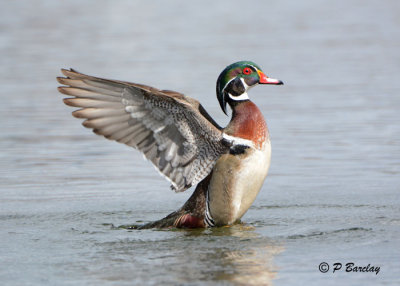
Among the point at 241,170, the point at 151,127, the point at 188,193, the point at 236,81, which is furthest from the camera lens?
the point at 188,193

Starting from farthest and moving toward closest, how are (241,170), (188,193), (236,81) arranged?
1. (188,193)
2. (236,81)
3. (241,170)

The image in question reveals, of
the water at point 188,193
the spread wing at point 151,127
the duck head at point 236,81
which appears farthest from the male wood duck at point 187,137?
the water at point 188,193

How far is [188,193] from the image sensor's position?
952cm

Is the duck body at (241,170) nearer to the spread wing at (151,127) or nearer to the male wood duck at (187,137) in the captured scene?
the male wood duck at (187,137)

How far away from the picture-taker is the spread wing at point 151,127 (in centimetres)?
744

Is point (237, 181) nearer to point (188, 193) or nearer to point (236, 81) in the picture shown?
point (236, 81)

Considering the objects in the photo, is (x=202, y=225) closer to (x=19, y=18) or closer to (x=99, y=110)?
(x=99, y=110)

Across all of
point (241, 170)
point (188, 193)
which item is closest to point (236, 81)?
point (241, 170)

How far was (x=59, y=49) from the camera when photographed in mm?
19297

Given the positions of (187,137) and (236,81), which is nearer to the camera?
(187,137)

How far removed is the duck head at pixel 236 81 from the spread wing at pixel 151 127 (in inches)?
16.1

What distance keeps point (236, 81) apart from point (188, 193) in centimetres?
210

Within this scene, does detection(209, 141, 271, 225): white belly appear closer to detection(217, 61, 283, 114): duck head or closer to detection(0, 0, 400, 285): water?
detection(0, 0, 400, 285): water

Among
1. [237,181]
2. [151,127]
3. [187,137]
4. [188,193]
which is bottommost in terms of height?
[188,193]
